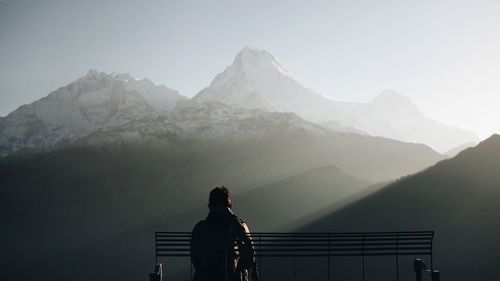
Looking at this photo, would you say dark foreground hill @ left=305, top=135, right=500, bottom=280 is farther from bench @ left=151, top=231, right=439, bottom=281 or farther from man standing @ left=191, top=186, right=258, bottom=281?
man standing @ left=191, top=186, right=258, bottom=281

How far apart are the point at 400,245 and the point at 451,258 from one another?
174144mm

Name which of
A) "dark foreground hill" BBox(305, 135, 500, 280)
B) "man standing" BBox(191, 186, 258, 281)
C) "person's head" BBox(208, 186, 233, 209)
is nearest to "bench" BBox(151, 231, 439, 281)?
"man standing" BBox(191, 186, 258, 281)

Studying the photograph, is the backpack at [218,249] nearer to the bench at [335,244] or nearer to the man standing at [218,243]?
the man standing at [218,243]

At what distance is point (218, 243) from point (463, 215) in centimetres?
18244

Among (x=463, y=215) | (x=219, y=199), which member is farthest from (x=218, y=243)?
(x=463, y=215)

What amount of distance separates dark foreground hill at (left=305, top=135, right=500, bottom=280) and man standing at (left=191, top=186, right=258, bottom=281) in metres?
153

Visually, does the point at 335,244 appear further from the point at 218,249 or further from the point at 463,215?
the point at 463,215

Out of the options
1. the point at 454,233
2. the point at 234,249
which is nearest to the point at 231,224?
the point at 234,249

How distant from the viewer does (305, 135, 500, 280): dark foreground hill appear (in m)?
162

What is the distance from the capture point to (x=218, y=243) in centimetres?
1021

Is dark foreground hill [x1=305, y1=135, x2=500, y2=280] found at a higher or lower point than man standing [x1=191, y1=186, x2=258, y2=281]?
higher

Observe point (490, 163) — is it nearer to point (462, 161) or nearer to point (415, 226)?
point (462, 161)

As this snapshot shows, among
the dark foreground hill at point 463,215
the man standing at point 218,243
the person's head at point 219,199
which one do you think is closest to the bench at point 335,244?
the man standing at point 218,243

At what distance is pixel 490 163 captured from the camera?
6865 inches
